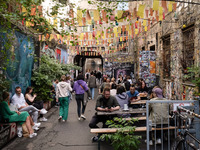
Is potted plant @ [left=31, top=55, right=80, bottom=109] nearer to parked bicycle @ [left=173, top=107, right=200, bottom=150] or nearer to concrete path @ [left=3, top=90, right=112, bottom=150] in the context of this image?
concrete path @ [left=3, top=90, right=112, bottom=150]

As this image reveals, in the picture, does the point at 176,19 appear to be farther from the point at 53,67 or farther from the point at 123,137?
the point at 123,137

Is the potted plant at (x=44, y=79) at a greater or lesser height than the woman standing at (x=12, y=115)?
greater

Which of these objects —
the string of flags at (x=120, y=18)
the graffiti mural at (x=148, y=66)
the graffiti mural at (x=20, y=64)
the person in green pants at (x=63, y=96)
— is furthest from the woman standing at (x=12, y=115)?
the graffiti mural at (x=148, y=66)

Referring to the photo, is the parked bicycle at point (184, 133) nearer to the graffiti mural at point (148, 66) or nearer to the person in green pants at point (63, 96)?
the person in green pants at point (63, 96)

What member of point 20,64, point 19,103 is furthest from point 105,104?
point 20,64

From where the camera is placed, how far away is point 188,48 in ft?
29.0

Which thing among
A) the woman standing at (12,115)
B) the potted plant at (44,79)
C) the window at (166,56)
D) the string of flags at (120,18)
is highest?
the string of flags at (120,18)

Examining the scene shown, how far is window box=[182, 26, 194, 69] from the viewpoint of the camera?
334 inches

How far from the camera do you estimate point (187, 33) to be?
892 cm

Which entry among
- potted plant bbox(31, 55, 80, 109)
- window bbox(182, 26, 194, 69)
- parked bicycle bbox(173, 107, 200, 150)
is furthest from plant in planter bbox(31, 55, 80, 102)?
parked bicycle bbox(173, 107, 200, 150)

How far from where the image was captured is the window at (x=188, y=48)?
27.8 feet

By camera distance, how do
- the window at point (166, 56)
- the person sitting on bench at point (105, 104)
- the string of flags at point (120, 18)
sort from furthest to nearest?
the window at point (166, 56) → the string of flags at point (120, 18) → the person sitting on bench at point (105, 104)

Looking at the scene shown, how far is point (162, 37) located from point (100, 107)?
24.4 feet

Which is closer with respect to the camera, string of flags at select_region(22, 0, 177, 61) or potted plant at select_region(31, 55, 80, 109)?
string of flags at select_region(22, 0, 177, 61)
